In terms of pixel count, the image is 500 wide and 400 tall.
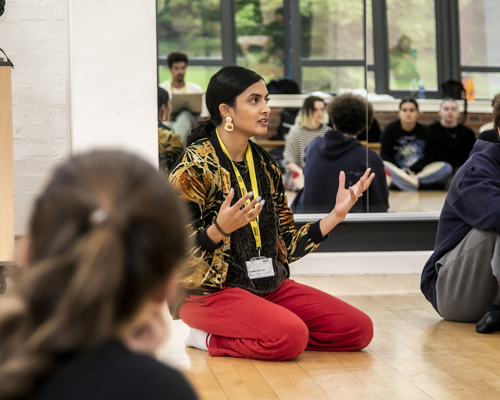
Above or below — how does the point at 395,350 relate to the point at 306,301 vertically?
below

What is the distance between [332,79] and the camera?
5059mm

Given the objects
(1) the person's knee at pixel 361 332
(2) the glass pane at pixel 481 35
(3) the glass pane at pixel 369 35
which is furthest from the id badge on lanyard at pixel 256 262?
(2) the glass pane at pixel 481 35

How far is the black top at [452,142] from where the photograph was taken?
5.85 meters

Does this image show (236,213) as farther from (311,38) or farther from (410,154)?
(410,154)

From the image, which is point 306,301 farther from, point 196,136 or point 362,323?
Answer: point 196,136

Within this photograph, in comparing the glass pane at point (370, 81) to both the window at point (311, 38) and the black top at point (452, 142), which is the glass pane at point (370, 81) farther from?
the black top at point (452, 142)

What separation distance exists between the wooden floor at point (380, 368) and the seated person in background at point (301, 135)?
1.68 meters

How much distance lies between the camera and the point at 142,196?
674 mm

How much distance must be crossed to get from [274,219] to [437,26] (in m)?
3.92

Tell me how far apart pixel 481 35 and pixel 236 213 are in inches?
201

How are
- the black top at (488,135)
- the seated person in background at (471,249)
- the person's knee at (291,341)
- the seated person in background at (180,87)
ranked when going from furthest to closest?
the seated person in background at (180,87) → the black top at (488,135) → the seated person in background at (471,249) → the person's knee at (291,341)

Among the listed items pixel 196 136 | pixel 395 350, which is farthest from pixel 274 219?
pixel 395 350

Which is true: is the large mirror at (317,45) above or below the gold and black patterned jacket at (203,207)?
above

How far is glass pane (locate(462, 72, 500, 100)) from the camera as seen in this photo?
6418mm
